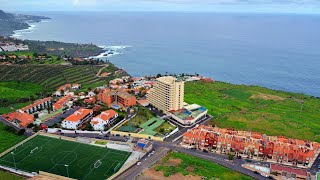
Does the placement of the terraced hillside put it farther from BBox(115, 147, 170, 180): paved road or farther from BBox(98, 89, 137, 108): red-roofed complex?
BBox(115, 147, 170, 180): paved road

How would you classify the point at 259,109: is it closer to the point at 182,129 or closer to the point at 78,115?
the point at 182,129

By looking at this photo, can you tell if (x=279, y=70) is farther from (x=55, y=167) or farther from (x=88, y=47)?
(x=55, y=167)

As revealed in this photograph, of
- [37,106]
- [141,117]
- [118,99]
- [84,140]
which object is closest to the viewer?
[84,140]

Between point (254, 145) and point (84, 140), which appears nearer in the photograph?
point (254, 145)

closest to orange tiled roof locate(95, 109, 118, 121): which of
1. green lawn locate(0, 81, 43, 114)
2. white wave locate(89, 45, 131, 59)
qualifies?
green lawn locate(0, 81, 43, 114)

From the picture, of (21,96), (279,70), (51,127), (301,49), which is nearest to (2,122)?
(51,127)

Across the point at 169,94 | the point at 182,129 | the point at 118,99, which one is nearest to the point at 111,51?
the point at 118,99

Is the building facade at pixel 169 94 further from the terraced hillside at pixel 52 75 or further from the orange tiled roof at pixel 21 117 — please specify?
the terraced hillside at pixel 52 75
